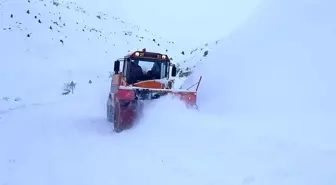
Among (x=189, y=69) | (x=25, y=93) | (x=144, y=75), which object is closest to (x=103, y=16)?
(x=25, y=93)

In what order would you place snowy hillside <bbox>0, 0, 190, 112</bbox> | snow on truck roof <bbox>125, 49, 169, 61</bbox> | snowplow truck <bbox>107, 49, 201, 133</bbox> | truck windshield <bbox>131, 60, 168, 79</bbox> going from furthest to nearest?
snowy hillside <bbox>0, 0, 190, 112</bbox> → truck windshield <bbox>131, 60, 168, 79</bbox> → snow on truck roof <bbox>125, 49, 169, 61</bbox> → snowplow truck <bbox>107, 49, 201, 133</bbox>

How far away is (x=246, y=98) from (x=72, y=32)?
87.5 ft

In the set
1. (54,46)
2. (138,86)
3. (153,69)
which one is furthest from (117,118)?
(54,46)

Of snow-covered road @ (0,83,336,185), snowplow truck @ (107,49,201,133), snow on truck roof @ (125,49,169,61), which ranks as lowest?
snow-covered road @ (0,83,336,185)

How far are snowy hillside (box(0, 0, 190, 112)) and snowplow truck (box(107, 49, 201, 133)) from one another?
280 inches

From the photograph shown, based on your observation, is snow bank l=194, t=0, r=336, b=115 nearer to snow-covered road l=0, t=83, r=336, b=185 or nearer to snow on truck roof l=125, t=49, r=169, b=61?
snow-covered road l=0, t=83, r=336, b=185

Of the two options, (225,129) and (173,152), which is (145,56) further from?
(173,152)

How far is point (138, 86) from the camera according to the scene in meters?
13.0

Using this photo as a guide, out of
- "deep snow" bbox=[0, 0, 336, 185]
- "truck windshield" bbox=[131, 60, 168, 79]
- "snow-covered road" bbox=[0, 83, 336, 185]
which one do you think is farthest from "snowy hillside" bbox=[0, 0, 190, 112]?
"snow-covered road" bbox=[0, 83, 336, 185]

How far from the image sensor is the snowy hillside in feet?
80.7

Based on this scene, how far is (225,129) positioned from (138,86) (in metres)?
3.98

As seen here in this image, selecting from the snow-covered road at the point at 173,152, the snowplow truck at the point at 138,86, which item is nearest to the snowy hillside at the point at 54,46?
the snowplow truck at the point at 138,86

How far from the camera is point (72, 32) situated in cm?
3712

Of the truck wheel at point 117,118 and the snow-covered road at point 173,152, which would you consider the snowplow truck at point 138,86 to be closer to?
the truck wheel at point 117,118
